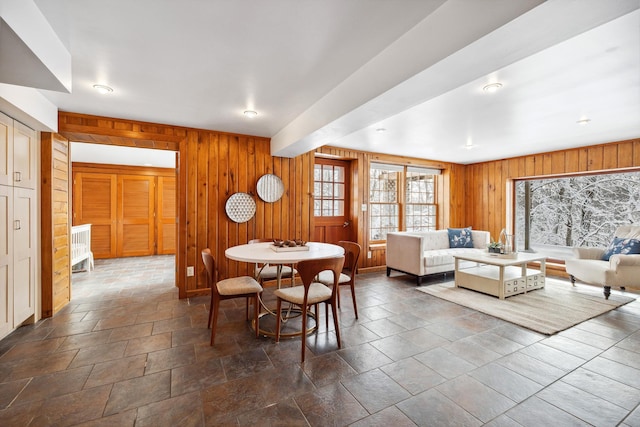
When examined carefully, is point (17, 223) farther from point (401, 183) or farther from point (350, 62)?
point (401, 183)

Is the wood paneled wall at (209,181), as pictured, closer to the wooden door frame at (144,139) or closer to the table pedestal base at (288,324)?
the wooden door frame at (144,139)

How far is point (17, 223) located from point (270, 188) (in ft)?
8.76

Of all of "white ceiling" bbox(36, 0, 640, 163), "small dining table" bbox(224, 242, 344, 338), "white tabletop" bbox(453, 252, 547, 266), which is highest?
"white ceiling" bbox(36, 0, 640, 163)

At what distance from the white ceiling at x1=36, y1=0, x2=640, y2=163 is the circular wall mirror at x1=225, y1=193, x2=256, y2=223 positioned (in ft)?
3.35

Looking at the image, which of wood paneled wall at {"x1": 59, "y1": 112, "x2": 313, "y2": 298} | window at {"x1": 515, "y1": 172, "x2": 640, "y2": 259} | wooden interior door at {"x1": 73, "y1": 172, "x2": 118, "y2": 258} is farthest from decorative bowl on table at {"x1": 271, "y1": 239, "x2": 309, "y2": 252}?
wooden interior door at {"x1": 73, "y1": 172, "x2": 118, "y2": 258}

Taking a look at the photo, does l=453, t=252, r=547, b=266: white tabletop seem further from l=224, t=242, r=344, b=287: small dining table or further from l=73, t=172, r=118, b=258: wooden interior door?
l=73, t=172, r=118, b=258: wooden interior door

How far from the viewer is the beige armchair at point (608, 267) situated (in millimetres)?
3414

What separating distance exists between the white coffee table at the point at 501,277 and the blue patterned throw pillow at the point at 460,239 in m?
0.94

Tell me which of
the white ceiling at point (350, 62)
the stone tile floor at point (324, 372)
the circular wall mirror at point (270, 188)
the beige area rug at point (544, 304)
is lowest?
the stone tile floor at point (324, 372)

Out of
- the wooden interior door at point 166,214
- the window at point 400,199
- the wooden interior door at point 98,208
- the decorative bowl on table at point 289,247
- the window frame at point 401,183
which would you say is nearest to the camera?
the decorative bowl on table at point 289,247

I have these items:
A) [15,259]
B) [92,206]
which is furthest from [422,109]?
[92,206]

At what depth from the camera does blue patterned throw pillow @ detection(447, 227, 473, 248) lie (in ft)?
17.2

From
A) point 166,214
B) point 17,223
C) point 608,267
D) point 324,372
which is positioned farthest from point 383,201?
point 166,214

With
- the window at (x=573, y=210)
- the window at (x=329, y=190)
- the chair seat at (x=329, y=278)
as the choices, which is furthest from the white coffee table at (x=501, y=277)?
the window at (x=329, y=190)
